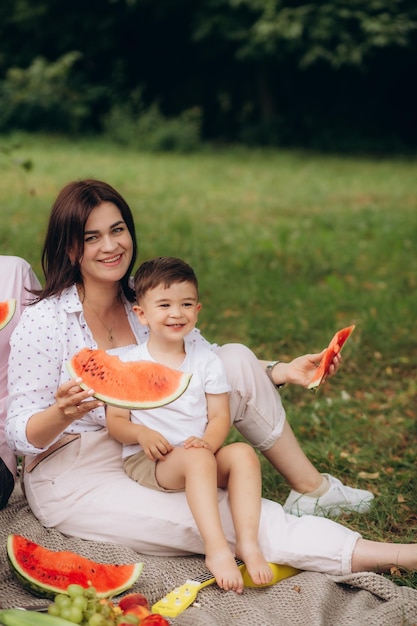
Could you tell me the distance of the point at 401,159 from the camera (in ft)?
62.0

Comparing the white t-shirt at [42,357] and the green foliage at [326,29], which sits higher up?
the green foliage at [326,29]

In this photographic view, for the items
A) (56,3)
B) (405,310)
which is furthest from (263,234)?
(56,3)

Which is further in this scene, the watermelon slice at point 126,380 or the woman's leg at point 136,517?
the woman's leg at point 136,517

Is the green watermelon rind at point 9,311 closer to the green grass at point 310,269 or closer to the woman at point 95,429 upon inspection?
the woman at point 95,429

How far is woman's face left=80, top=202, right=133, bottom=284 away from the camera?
11.6ft

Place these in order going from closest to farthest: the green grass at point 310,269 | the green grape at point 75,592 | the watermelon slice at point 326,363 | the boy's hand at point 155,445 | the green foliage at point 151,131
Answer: the green grape at point 75,592 < the boy's hand at point 155,445 < the watermelon slice at point 326,363 < the green grass at point 310,269 < the green foliage at point 151,131

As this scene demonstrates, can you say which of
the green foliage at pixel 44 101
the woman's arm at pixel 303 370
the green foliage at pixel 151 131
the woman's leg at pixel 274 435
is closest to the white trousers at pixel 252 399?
the woman's leg at pixel 274 435

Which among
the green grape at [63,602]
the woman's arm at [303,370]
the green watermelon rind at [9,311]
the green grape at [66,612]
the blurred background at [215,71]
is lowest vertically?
the green grape at [66,612]

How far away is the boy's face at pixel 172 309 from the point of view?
3.35 metres

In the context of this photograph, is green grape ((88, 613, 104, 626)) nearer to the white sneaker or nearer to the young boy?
the young boy

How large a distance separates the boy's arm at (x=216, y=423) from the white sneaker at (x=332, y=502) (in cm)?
69

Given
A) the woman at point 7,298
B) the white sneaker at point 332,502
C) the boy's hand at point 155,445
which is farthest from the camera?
the white sneaker at point 332,502

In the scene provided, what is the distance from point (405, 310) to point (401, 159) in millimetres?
12545

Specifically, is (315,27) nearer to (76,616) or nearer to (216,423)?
(216,423)
